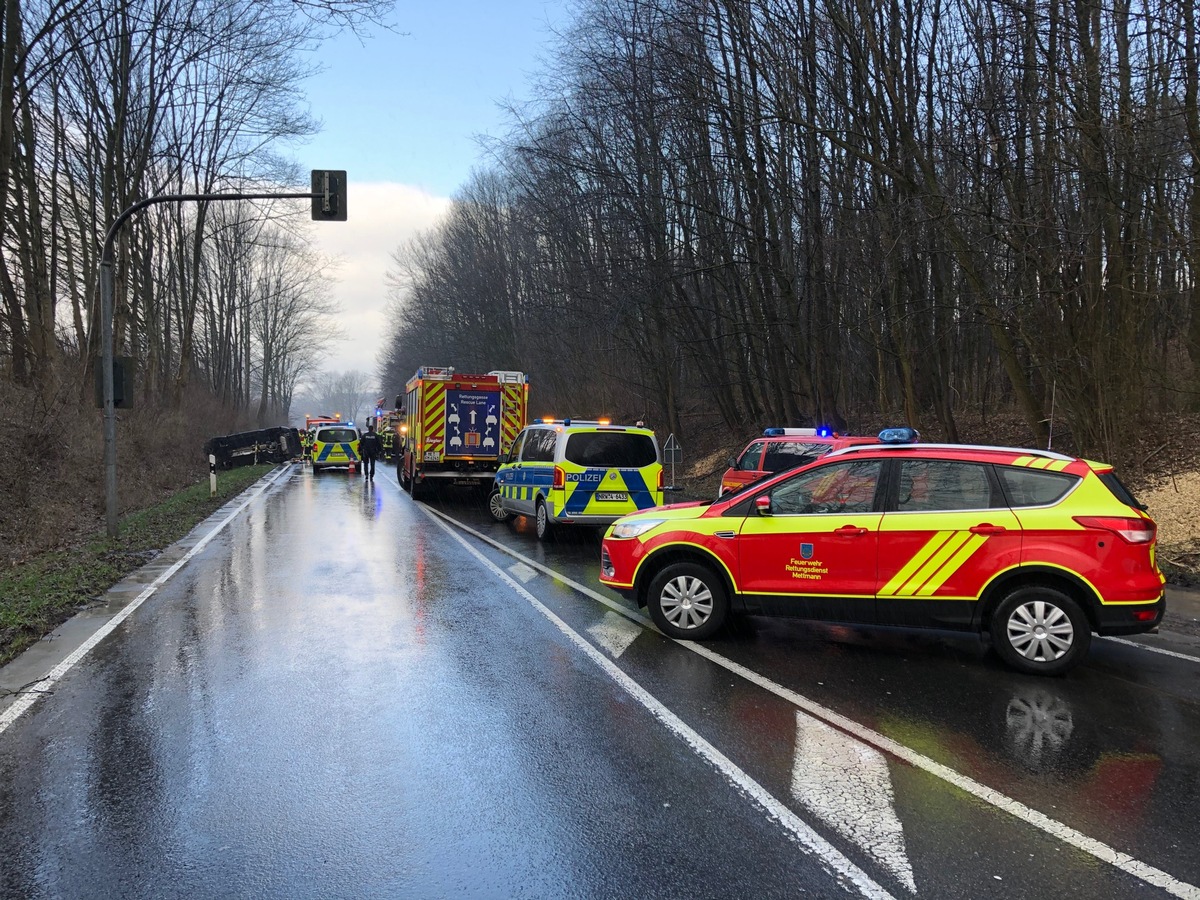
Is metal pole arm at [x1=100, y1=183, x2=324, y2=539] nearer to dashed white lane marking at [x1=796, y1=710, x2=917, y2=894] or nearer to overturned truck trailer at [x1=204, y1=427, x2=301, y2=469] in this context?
dashed white lane marking at [x1=796, y1=710, x2=917, y2=894]

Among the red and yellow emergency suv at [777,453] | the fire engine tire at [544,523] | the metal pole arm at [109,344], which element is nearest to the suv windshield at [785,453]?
the red and yellow emergency suv at [777,453]

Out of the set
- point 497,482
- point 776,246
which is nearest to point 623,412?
point 776,246

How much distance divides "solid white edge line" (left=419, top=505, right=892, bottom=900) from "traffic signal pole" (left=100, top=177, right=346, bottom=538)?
907 cm

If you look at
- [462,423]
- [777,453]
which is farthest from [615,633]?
[462,423]

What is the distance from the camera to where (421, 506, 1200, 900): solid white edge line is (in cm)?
338

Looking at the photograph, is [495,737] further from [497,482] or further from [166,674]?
[497,482]

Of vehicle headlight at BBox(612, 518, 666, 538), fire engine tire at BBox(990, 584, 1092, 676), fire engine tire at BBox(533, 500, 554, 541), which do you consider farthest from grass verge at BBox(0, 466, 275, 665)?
fire engine tire at BBox(990, 584, 1092, 676)

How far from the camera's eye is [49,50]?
1622 centimetres

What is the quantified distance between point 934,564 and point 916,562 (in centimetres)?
13

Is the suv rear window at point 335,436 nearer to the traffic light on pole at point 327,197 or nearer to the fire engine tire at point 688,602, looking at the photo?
Result: the traffic light on pole at point 327,197

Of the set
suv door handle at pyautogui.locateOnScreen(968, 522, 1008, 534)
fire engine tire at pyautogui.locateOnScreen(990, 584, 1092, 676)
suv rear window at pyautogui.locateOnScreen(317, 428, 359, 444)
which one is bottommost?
fire engine tire at pyautogui.locateOnScreen(990, 584, 1092, 676)

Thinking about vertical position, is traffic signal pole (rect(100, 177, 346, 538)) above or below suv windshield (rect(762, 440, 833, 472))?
above

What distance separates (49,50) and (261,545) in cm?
1135

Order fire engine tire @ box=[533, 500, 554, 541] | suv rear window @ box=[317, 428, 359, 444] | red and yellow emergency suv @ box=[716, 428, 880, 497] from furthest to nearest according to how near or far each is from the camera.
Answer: suv rear window @ box=[317, 428, 359, 444] → fire engine tire @ box=[533, 500, 554, 541] → red and yellow emergency suv @ box=[716, 428, 880, 497]
